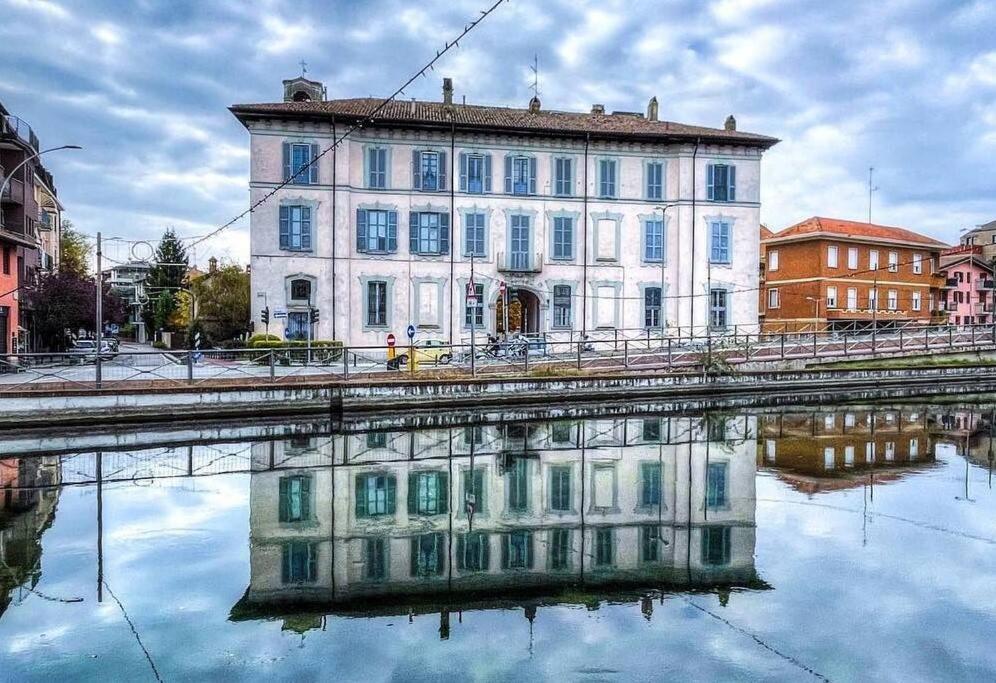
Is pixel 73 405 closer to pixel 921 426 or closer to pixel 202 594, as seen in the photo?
pixel 202 594

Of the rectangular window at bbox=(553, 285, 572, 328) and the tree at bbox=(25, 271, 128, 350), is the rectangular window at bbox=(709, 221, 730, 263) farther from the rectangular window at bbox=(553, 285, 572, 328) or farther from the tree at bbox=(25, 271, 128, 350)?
the tree at bbox=(25, 271, 128, 350)

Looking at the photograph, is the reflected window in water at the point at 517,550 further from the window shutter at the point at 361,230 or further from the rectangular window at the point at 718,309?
the rectangular window at the point at 718,309

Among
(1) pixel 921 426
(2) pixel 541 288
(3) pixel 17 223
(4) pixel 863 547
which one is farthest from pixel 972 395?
(3) pixel 17 223

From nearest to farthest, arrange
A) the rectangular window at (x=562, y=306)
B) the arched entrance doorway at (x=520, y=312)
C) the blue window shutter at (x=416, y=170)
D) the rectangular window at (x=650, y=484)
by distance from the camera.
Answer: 1. the rectangular window at (x=650, y=484)
2. the blue window shutter at (x=416, y=170)
3. the rectangular window at (x=562, y=306)
4. the arched entrance doorway at (x=520, y=312)

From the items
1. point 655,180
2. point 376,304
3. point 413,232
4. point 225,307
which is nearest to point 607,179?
point 655,180

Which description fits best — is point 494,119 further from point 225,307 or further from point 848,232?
point 848,232

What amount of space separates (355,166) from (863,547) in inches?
1145

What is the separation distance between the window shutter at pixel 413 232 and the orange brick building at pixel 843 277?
2500 cm

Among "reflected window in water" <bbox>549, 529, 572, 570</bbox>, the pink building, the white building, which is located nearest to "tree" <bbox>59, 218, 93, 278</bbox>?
the white building

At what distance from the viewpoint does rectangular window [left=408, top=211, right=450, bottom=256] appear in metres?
33.9

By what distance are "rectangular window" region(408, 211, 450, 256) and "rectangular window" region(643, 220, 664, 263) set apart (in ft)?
Answer: 32.7

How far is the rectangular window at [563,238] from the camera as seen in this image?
35312 mm

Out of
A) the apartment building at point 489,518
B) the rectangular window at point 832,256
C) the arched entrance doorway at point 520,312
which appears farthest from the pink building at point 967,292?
the apartment building at point 489,518

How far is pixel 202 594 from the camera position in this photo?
712cm
